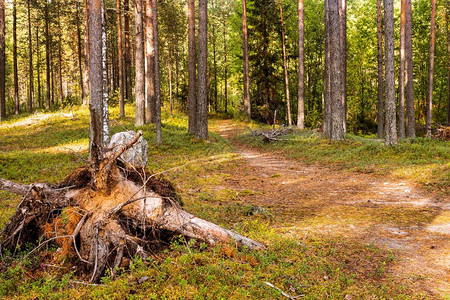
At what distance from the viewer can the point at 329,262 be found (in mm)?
4590

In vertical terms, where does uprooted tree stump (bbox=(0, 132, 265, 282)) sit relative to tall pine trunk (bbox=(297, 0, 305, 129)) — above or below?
below

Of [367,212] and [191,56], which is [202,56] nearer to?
[191,56]

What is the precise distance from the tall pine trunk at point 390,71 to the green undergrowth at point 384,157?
2.49 feet

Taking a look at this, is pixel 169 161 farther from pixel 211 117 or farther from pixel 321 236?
pixel 211 117

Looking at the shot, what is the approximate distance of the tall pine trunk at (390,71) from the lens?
1326 centimetres

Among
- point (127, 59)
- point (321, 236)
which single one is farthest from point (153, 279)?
point (127, 59)

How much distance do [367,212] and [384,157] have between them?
6.97 metres

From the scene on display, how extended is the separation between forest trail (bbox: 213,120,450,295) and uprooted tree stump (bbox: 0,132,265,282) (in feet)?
6.52

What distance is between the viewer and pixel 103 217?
4520mm

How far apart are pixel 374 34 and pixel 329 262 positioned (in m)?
39.5

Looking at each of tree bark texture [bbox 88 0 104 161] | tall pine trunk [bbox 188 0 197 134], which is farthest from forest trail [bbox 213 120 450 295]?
tall pine trunk [bbox 188 0 197 134]

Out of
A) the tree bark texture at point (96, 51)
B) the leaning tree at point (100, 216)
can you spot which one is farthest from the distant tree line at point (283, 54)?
the leaning tree at point (100, 216)

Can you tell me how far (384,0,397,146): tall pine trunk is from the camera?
1326 centimetres

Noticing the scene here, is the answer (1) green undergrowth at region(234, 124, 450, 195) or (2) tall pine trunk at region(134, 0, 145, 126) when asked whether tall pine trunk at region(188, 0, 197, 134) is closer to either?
(2) tall pine trunk at region(134, 0, 145, 126)
